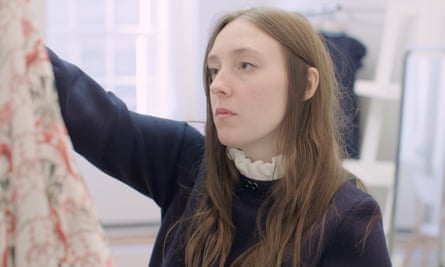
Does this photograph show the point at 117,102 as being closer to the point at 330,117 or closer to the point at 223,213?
the point at 223,213

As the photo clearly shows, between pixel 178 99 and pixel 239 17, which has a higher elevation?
pixel 239 17

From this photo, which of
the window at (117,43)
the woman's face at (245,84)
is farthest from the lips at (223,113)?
the window at (117,43)

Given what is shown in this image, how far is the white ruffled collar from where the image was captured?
3.47 feet

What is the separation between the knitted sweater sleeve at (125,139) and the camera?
98cm

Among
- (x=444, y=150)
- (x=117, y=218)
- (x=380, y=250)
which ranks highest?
(x=380, y=250)

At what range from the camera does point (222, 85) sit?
977 mm

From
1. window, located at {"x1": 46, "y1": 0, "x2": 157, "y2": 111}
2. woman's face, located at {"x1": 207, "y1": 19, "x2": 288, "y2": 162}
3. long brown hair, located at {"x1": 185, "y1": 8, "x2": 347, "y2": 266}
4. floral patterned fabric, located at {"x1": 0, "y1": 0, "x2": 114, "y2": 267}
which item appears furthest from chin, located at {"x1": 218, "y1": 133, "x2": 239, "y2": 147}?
window, located at {"x1": 46, "y1": 0, "x2": 157, "y2": 111}

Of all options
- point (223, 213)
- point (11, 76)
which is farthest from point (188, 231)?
point (11, 76)

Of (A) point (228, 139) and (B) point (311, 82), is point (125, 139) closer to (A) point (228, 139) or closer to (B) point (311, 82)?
(A) point (228, 139)

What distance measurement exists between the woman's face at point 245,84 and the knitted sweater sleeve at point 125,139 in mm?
164

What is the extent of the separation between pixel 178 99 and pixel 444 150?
112cm

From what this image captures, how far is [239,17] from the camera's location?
105 centimetres

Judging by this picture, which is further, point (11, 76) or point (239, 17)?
point (239, 17)

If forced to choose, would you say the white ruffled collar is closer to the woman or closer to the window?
the woman
